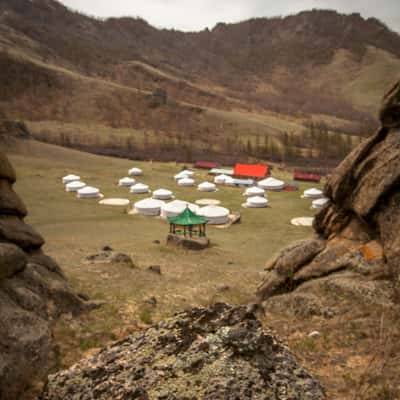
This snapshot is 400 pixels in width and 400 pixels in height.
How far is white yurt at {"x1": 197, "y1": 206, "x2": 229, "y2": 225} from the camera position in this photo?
117 feet

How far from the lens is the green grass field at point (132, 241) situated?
11.9 m

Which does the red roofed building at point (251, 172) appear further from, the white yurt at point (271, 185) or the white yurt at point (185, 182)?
the white yurt at point (185, 182)

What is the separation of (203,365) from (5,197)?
29.7 ft

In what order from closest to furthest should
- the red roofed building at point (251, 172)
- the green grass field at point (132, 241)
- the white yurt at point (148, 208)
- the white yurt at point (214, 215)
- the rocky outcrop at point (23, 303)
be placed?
1. the rocky outcrop at point (23, 303)
2. the green grass field at point (132, 241)
3. the white yurt at point (214, 215)
4. the white yurt at point (148, 208)
5. the red roofed building at point (251, 172)

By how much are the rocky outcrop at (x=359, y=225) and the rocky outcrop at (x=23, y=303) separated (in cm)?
622

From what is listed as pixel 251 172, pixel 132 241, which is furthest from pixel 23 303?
pixel 251 172

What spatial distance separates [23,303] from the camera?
23.2 feet

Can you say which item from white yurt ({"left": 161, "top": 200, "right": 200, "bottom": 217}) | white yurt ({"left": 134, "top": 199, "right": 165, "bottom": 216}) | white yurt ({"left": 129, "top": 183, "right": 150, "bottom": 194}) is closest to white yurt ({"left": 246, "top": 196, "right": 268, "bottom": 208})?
white yurt ({"left": 161, "top": 200, "right": 200, "bottom": 217})

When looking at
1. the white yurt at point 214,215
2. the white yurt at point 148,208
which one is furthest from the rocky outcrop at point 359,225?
the white yurt at point 148,208

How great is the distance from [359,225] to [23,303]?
8820mm

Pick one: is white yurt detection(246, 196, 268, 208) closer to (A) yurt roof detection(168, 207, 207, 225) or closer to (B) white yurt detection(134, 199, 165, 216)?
(B) white yurt detection(134, 199, 165, 216)

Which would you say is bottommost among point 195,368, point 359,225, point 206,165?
point 206,165

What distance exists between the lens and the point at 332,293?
29.9 ft

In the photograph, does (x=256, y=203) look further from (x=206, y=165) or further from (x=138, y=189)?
(x=206, y=165)
